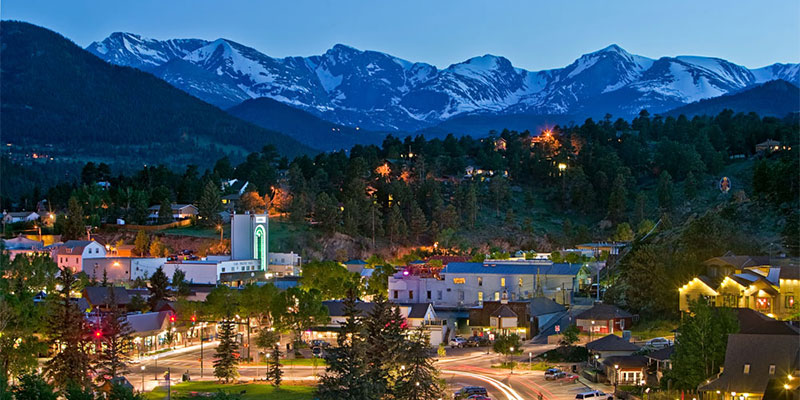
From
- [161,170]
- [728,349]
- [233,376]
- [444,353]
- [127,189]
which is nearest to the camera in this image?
[728,349]

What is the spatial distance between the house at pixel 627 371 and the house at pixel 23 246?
6374cm

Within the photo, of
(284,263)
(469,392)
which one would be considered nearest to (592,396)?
(469,392)

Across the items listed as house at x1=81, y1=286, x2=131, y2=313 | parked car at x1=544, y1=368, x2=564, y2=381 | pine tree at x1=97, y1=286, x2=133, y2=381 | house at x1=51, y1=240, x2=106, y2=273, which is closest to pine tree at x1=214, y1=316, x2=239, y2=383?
pine tree at x1=97, y1=286, x2=133, y2=381

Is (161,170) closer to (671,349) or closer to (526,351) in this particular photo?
(526,351)

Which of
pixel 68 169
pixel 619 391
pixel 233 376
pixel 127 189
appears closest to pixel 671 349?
pixel 619 391

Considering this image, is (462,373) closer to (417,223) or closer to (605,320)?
(605,320)

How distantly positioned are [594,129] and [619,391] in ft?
316

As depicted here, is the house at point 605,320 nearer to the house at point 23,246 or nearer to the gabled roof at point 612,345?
the gabled roof at point 612,345

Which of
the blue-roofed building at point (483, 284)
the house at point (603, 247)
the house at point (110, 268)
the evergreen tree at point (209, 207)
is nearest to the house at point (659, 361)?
the blue-roofed building at point (483, 284)

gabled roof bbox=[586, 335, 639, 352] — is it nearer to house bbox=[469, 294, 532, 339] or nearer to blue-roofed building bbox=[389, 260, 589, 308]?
house bbox=[469, 294, 532, 339]

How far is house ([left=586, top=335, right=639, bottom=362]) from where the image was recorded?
156 feet

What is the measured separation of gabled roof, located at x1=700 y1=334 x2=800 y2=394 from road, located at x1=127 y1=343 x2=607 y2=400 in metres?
6.99

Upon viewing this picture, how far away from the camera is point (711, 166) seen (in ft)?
380

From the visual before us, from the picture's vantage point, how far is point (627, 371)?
45.1m
